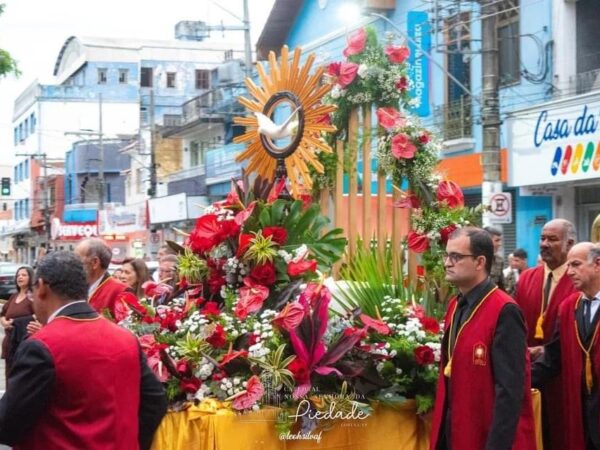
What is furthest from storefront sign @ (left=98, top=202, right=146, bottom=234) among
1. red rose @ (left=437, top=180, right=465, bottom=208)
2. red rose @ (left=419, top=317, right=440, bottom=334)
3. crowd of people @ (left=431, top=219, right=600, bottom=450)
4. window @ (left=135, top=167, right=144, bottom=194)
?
crowd of people @ (left=431, top=219, right=600, bottom=450)

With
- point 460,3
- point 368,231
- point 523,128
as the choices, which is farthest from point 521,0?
point 368,231

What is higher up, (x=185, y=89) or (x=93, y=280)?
(x=185, y=89)

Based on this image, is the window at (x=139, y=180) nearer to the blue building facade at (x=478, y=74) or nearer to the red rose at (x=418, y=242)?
the blue building facade at (x=478, y=74)

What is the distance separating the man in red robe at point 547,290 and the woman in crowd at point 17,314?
17.4 feet

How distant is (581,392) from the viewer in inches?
241

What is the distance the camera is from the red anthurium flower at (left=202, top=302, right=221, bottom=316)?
660 cm

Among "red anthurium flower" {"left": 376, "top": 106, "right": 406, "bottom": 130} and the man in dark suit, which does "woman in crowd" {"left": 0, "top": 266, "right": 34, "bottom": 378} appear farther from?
the man in dark suit

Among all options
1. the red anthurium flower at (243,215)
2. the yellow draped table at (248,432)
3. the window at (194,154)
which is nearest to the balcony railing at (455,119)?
the red anthurium flower at (243,215)

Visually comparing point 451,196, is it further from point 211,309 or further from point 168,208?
point 168,208

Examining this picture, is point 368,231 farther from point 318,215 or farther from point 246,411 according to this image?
point 246,411

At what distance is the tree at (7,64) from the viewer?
→ 22156mm

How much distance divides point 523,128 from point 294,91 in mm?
12696

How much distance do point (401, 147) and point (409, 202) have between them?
0.41 m

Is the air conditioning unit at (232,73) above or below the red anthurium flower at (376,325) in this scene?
above
